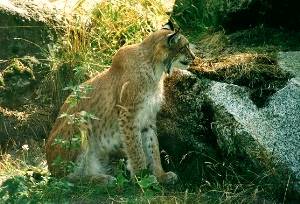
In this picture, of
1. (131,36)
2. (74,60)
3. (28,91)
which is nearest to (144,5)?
(131,36)

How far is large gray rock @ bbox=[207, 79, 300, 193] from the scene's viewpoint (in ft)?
21.2

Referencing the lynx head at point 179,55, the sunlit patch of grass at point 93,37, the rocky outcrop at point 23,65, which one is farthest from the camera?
the sunlit patch of grass at point 93,37

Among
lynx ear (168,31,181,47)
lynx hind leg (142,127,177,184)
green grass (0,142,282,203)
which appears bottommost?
green grass (0,142,282,203)

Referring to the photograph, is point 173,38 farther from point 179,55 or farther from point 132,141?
point 132,141

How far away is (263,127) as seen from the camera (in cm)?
667

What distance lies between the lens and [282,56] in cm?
729

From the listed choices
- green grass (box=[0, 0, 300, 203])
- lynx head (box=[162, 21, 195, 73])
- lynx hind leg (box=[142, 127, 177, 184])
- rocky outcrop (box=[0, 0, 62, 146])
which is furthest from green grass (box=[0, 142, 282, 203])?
rocky outcrop (box=[0, 0, 62, 146])

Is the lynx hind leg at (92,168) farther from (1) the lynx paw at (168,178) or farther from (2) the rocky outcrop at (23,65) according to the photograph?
(2) the rocky outcrop at (23,65)

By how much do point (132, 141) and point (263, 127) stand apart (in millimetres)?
1365

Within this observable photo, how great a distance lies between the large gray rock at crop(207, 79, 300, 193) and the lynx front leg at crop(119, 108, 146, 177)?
819mm

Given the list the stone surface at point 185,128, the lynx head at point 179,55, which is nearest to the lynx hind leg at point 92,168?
the stone surface at point 185,128

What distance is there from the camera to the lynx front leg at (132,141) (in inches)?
284

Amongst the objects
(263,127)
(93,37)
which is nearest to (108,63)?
(93,37)

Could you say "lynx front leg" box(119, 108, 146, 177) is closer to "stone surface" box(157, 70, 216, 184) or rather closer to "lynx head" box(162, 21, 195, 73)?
"stone surface" box(157, 70, 216, 184)
